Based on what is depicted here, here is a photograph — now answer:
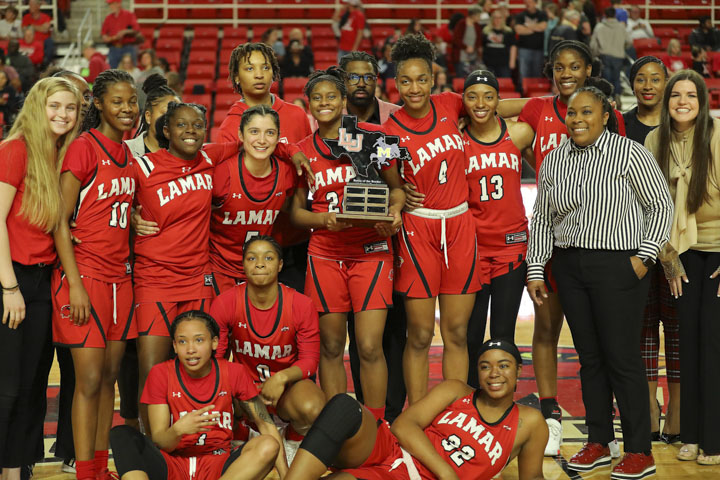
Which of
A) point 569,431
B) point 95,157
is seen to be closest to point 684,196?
point 569,431

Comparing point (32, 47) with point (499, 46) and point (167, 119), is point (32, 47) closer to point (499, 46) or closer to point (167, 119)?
point (499, 46)

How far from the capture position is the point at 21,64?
10992 millimetres

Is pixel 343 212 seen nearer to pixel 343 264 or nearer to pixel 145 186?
pixel 343 264

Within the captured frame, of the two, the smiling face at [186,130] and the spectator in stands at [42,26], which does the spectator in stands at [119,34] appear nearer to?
the spectator in stands at [42,26]

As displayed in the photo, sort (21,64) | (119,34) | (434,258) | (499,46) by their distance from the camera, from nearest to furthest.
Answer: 1. (434,258)
2. (21,64)
3. (119,34)
4. (499,46)

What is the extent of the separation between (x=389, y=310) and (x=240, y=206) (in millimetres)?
955

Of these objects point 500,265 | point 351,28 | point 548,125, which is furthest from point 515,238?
point 351,28

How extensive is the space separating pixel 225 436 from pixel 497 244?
1.58 m

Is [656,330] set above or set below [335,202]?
below

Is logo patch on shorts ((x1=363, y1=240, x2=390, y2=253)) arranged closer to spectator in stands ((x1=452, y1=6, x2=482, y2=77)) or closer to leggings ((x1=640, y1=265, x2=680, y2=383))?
leggings ((x1=640, y1=265, x2=680, y2=383))

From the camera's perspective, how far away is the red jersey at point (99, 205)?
3.72 m

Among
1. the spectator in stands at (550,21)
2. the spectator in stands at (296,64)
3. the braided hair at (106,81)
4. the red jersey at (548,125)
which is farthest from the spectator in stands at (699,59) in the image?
the braided hair at (106,81)

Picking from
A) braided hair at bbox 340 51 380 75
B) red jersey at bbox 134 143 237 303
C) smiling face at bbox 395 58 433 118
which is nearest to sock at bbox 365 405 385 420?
red jersey at bbox 134 143 237 303

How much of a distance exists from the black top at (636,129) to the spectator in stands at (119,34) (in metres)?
8.07
